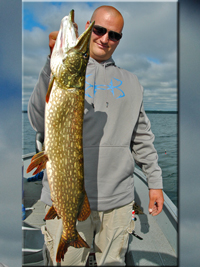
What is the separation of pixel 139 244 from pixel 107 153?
5.42ft

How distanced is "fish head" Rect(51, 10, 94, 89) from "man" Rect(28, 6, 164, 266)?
0.33 metres

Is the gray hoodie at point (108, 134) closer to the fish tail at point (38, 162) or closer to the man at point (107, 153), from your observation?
the man at point (107, 153)

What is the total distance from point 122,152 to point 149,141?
0.25m

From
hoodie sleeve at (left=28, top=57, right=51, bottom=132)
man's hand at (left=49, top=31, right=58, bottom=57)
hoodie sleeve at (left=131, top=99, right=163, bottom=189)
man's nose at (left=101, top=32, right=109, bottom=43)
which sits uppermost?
man's nose at (left=101, top=32, right=109, bottom=43)

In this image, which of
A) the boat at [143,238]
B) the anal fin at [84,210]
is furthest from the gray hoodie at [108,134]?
the boat at [143,238]

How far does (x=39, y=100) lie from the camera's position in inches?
35.3

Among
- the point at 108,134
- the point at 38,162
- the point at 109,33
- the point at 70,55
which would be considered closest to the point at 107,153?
the point at 108,134

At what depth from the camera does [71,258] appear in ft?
3.89

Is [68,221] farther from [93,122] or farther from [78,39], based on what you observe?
[78,39]

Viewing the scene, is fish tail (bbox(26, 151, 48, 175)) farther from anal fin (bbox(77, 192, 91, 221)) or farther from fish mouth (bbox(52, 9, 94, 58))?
fish mouth (bbox(52, 9, 94, 58))

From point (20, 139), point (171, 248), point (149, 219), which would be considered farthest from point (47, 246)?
point (149, 219)

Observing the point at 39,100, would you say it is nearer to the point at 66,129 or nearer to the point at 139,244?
the point at 66,129

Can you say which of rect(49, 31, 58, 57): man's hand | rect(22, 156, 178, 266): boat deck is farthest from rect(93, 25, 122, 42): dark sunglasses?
rect(22, 156, 178, 266): boat deck

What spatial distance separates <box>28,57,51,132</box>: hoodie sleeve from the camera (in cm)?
84
